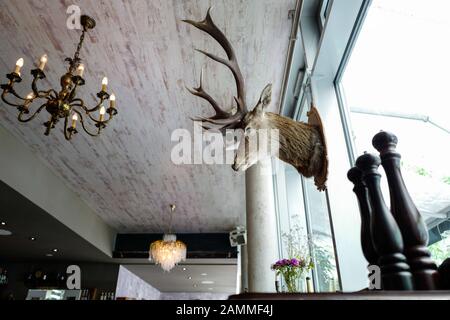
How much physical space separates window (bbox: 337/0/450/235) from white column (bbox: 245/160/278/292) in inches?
56.5

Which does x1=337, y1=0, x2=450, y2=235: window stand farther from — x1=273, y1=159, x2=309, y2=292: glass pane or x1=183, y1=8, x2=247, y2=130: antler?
x1=273, y1=159, x2=309, y2=292: glass pane

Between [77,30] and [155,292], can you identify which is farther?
[155,292]

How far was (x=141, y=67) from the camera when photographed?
310cm

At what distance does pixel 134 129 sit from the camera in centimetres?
393

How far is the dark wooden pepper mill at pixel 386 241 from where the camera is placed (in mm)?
671

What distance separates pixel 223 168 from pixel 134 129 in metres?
1.53

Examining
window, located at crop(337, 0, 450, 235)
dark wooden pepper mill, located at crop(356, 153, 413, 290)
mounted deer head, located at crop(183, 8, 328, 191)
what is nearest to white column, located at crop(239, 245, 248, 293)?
window, located at crop(337, 0, 450, 235)

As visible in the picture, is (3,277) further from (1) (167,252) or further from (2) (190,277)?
(1) (167,252)

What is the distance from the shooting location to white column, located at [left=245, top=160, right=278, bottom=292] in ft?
10.1

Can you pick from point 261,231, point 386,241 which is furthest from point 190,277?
point 386,241

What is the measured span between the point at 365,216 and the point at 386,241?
0.70 ft
